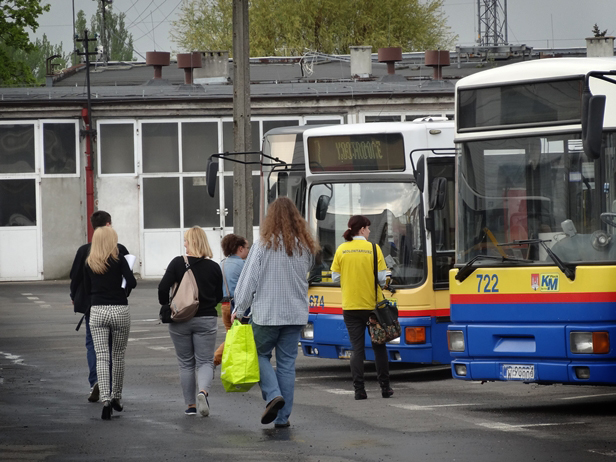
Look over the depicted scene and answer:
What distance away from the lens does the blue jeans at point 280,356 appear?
32.1ft

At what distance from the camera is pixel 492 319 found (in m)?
10.6

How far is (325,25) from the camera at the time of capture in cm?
6034

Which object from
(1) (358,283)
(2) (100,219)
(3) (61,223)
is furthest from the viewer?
(3) (61,223)

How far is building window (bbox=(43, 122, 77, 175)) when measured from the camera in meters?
37.1

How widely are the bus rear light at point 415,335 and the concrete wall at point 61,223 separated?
2514 centimetres

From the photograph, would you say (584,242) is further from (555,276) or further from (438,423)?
(438,423)

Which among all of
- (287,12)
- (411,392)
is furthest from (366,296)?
(287,12)

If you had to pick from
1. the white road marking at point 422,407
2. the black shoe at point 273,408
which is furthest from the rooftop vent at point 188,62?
the black shoe at point 273,408

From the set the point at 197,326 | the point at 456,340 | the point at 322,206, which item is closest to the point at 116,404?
the point at 197,326

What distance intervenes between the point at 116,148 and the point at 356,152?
24411mm

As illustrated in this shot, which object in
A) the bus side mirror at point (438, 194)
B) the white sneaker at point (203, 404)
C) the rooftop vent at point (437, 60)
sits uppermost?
the rooftop vent at point (437, 60)

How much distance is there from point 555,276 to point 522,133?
1291 millimetres

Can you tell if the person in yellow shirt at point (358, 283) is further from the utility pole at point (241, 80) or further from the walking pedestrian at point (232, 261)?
the utility pole at point (241, 80)

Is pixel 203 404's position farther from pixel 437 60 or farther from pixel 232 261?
pixel 437 60
